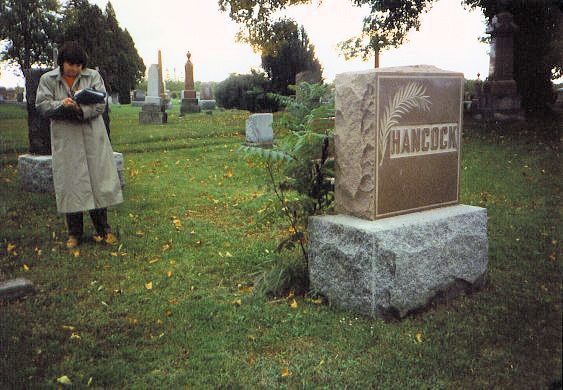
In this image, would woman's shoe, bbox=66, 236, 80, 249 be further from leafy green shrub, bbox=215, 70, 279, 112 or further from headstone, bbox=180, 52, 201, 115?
headstone, bbox=180, 52, 201, 115

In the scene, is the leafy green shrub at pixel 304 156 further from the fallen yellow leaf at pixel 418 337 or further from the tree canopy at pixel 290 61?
the tree canopy at pixel 290 61

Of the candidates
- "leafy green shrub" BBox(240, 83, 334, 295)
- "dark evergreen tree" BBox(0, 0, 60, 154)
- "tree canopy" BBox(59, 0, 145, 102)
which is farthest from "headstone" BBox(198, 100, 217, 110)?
"leafy green shrub" BBox(240, 83, 334, 295)

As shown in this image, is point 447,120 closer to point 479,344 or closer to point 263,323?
point 479,344

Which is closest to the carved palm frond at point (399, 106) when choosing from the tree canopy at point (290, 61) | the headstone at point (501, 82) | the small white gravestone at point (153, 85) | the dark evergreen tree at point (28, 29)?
the headstone at point (501, 82)

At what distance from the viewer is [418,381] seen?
2988 millimetres

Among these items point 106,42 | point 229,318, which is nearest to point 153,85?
point 106,42

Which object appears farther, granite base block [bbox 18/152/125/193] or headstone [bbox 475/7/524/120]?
headstone [bbox 475/7/524/120]

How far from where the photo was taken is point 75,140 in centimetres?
534

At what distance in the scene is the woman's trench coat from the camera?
530 cm

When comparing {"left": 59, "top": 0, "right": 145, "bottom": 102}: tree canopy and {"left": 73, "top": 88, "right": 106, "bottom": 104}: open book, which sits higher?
{"left": 59, "top": 0, "right": 145, "bottom": 102}: tree canopy

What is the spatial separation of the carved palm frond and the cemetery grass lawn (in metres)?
1.15

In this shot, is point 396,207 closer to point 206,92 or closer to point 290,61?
point 290,61

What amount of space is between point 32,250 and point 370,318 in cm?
365

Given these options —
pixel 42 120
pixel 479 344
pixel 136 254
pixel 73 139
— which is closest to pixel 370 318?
pixel 479 344
